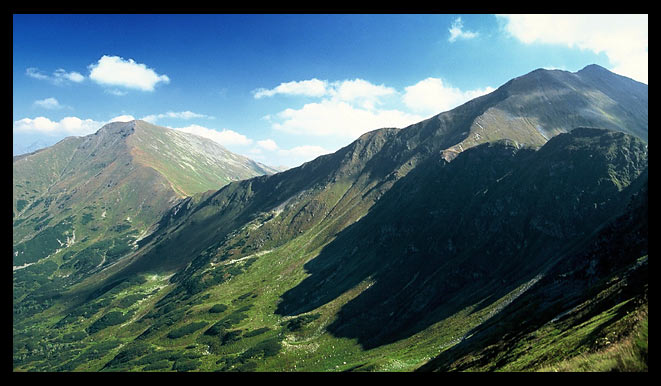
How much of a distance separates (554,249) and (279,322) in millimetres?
132980

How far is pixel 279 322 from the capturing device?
184 metres
